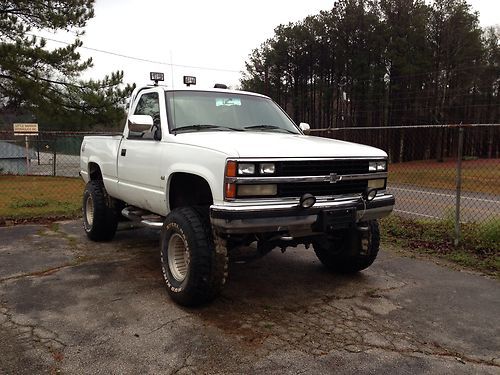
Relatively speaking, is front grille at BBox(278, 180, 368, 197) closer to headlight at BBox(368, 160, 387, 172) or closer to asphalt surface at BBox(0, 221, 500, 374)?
headlight at BBox(368, 160, 387, 172)

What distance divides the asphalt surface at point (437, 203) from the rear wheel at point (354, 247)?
527 centimetres

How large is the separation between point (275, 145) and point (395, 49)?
100ft

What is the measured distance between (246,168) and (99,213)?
3637 mm

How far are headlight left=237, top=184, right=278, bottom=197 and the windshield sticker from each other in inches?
69.8

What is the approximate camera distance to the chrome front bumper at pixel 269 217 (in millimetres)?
3744

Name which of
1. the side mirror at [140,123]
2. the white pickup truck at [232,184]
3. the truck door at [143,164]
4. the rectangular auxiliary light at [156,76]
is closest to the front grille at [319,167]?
the white pickup truck at [232,184]

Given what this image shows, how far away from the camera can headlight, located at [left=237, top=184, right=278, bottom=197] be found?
12.5 feet

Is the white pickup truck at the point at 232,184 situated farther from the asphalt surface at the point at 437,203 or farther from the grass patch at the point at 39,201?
the asphalt surface at the point at 437,203

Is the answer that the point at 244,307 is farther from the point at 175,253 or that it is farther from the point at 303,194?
the point at 303,194

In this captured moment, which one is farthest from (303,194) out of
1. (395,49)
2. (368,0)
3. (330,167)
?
(368,0)

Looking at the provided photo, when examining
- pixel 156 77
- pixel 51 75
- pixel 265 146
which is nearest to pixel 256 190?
pixel 265 146

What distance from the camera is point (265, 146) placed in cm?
405

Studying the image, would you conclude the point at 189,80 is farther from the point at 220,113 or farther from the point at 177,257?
the point at 177,257

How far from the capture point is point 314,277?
539 centimetres
